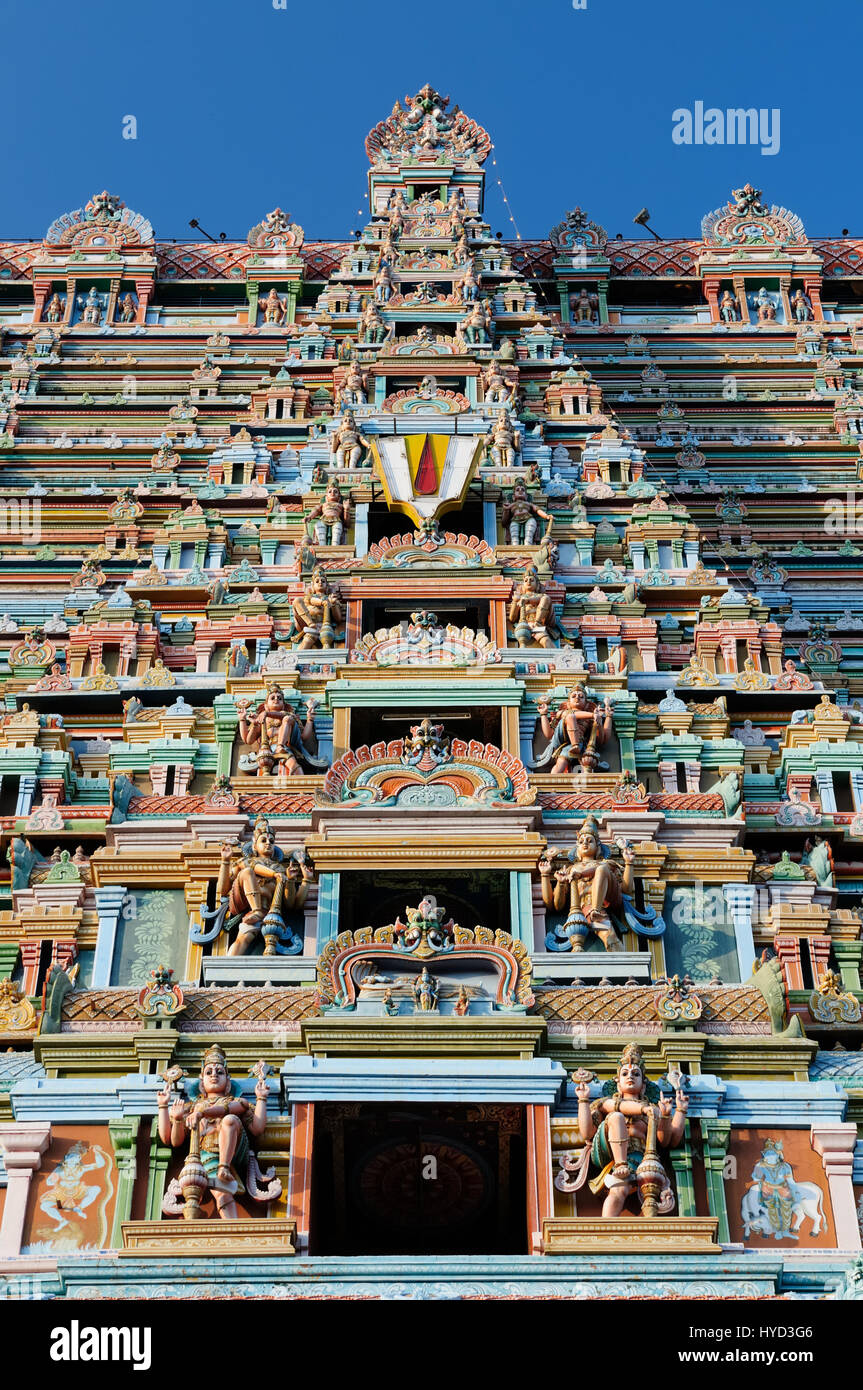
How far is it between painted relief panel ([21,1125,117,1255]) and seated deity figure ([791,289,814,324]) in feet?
86.7

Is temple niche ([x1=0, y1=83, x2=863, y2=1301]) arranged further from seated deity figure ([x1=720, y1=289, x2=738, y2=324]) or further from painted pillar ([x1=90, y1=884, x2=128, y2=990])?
seated deity figure ([x1=720, y1=289, x2=738, y2=324])

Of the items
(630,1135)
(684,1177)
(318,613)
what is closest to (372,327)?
(318,613)

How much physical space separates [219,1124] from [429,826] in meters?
4.56

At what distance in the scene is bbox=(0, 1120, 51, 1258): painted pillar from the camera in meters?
22.5

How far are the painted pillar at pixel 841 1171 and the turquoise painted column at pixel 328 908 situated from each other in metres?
5.12

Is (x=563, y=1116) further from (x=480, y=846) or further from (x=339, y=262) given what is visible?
(x=339, y=262)

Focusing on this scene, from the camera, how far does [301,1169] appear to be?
74.2ft

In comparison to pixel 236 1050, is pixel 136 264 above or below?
above

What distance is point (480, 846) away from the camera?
84.5 feet

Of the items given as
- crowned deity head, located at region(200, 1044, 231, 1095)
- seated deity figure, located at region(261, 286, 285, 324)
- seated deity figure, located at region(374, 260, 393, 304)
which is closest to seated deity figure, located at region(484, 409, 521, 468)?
seated deity figure, located at region(374, 260, 393, 304)

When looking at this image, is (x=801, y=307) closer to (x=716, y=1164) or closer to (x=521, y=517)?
(x=521, y=517)
